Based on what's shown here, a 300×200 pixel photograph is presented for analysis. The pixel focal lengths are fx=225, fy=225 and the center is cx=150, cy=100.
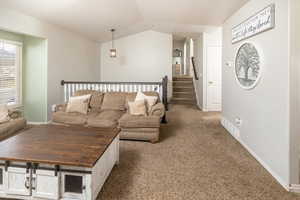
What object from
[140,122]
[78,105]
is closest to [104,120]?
[140,122]

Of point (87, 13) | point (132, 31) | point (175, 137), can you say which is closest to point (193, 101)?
point (132, 31)

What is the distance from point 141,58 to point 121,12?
320cm

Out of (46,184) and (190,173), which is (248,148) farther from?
(46,184)

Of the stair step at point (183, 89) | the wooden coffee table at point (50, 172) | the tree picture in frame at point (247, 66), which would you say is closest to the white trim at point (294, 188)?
the tree picture in frame at point (247, 66)

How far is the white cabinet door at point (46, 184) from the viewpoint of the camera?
2.17m

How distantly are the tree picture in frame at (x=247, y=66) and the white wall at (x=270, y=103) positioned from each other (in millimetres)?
111

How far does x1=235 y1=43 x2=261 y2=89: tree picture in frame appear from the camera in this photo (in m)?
3.40

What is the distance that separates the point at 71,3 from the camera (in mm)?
4473

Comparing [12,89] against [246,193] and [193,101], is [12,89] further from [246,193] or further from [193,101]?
[193,101]

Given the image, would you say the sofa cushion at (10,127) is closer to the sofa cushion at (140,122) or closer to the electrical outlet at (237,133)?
the sofa cushion at (140,122)

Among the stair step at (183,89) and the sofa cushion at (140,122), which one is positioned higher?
the stair step at (183,89)

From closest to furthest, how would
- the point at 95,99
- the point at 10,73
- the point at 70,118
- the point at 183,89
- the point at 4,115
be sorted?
the point at 4,115 → the point at 70,118 → the point at 10,73 → the point at 95,99 → the point at 183,89

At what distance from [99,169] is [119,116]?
2.27 m

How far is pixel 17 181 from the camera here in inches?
87.7
